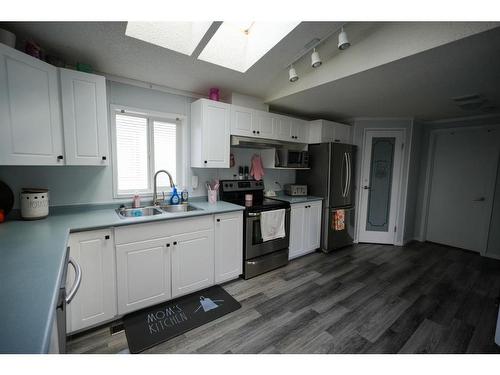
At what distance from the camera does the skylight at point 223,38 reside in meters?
1.82

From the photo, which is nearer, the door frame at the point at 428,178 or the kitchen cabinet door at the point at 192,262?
the kitchen cabinet door at the point at 192,262

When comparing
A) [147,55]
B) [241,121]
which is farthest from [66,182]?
[241,121]

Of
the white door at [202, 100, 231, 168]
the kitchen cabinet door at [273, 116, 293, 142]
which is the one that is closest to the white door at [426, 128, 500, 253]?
the kitchen cabinet door at [273, 116, 293, 142]

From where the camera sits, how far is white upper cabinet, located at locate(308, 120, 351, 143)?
349cm

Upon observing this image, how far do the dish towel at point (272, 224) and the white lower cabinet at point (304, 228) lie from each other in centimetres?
29

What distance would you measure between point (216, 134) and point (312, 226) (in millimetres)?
2015

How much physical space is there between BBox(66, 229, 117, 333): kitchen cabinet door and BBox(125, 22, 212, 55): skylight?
1.63 metres

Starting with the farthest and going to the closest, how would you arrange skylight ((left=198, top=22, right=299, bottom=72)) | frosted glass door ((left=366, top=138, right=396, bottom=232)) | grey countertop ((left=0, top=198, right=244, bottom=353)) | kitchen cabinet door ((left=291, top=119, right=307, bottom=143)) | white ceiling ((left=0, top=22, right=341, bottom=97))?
frosted glass door ((left=366, top=138, right=396, bottom=232)), kitchen cabinet door ((left=291, top=119, right=307, bottom=143)), skylight ((left=198, top=22, right=299, bottom=72)), white ceiling ((left=0, top=22, right=341, bottom=97)), grey countertop ((left=0, top=198, right=244, bottom=353))

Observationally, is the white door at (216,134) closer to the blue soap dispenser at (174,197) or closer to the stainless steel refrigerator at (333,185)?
the blue soap dispenser at (174,197)

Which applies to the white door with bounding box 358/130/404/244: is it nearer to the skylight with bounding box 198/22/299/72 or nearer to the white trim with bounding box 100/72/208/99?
the skylight with bounding box 198/22/299/72

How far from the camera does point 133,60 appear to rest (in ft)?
6.61

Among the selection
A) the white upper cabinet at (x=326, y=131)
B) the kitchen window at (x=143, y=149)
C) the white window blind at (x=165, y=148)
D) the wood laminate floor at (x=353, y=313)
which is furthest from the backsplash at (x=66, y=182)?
the white upper cabinet at (x=326, y=131)

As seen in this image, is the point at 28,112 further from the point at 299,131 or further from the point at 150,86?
the point at 299,131

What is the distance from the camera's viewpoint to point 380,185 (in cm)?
401
